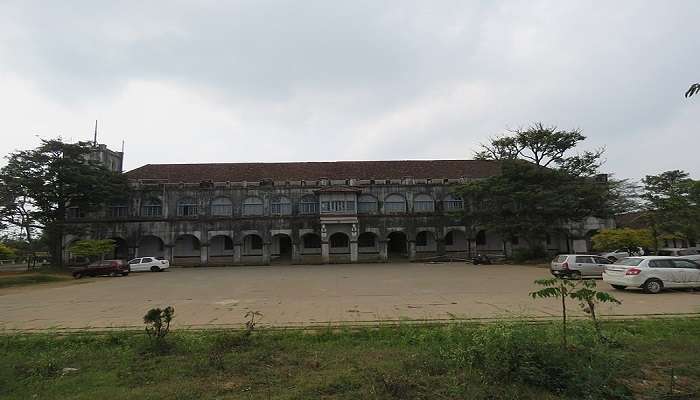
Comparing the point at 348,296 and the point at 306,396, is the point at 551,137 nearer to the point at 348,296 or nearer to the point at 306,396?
the point at 348,296

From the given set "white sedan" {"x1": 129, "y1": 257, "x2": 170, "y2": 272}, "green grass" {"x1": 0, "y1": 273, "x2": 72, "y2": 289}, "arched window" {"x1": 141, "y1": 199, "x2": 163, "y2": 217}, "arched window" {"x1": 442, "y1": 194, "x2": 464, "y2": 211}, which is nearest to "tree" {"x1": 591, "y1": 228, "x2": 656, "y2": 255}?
"arched window" {"x1": 442, "y1": 194, "x2": 464, "y2": 211}

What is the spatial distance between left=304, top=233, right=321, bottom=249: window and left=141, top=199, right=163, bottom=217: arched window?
45.6 ft

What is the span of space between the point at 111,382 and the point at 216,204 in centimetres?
3615

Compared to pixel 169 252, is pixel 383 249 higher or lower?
lower

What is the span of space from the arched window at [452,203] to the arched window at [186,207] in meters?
23.7

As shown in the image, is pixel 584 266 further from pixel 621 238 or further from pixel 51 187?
pixel 51 187

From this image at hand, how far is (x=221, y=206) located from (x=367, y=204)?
1388cm

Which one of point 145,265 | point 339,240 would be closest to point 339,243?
point 339,240

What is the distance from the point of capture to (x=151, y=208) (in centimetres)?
3919

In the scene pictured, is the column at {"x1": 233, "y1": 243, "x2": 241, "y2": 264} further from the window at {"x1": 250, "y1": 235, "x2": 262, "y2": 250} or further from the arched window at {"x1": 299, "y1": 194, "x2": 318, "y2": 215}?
the arched window at {"x1": 299, "y1": 194, "x2": 318, "y2": 215}

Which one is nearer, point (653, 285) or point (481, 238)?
point (653, 285)

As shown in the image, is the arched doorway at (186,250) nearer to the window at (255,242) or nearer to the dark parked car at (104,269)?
the window at (255,242)

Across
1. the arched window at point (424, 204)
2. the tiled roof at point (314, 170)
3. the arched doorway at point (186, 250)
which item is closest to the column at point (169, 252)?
the arched doorway at point (186, 250)

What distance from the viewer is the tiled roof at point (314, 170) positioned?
4178 centimetres
